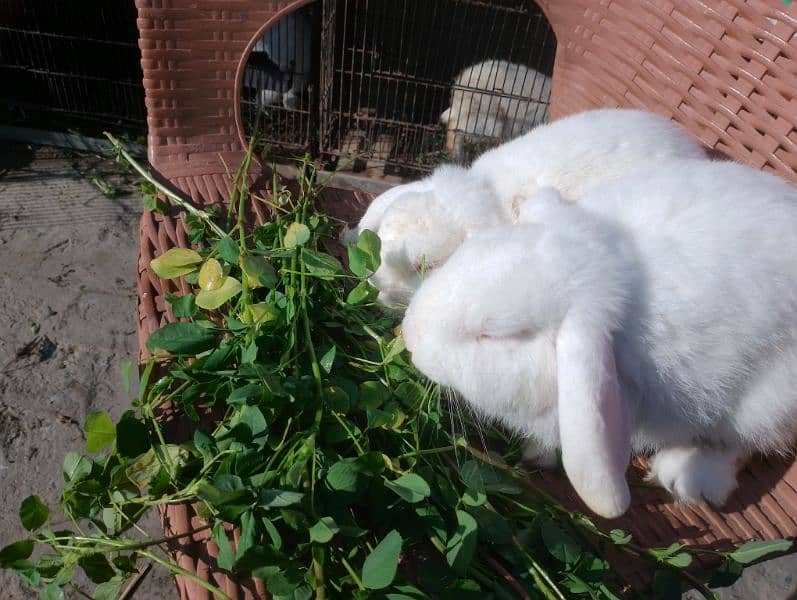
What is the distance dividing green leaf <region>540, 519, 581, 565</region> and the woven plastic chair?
0.96 ft

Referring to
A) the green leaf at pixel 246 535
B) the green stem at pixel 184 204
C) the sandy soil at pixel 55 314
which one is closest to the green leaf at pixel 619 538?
the green leaf at pixel 246 535

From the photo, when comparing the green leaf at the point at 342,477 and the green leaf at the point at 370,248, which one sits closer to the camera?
the green leaf at the point at 342,477

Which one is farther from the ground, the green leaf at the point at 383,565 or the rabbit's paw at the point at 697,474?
the green leaf at the point at 383,565

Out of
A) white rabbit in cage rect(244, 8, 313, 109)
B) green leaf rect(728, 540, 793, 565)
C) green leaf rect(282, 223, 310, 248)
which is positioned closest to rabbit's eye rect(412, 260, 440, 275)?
green leaf rect(282, 223, 310, 248)

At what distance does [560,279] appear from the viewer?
1213 millimetres

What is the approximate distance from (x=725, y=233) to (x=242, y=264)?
1053 millimetres

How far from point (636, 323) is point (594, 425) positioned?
0.96 feet

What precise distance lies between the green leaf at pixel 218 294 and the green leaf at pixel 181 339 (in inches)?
2.8

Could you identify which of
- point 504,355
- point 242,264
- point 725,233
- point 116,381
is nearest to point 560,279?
point 504,355

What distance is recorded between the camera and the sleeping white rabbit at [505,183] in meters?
1.72

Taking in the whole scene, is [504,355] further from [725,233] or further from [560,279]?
[725,233]

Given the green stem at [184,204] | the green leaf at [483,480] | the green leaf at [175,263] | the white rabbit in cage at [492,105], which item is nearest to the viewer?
the green leaf at [483,480]

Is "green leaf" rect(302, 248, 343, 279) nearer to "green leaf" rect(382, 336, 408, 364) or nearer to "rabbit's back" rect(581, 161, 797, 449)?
"green leaf" rect(382, 336, 408, 364)

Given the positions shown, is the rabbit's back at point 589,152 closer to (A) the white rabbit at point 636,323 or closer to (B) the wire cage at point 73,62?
(A) the white rabbit at point 636,323
